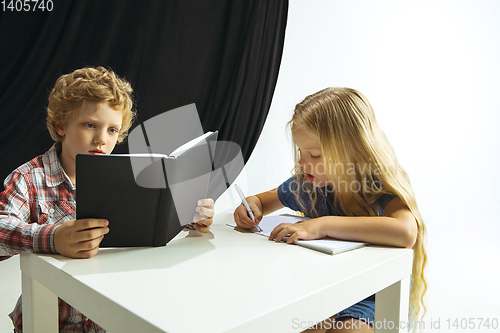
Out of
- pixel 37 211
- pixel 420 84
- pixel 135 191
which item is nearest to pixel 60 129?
pixel 37 211

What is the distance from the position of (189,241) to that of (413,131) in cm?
256

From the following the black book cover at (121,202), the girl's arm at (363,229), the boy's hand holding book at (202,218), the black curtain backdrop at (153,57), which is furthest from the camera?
the black curtain backdrop at (153,57)

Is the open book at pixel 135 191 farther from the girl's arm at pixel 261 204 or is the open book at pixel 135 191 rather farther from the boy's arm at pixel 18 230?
the girl's arm at pixel 261 204

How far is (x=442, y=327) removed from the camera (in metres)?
1.41

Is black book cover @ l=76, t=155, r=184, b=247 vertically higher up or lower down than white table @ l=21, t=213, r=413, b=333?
higher up

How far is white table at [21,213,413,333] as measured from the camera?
409 millimetres

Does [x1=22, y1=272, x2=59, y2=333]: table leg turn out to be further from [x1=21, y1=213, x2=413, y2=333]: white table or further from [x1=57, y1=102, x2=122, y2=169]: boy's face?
[x1=57, y1=102, x2=122, y2=169]: boy's face

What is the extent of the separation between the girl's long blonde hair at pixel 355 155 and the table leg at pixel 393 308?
0.21 m

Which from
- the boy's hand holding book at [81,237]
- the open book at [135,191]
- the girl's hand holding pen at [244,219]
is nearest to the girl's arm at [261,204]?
the girl's hand holding pen at [244,219]

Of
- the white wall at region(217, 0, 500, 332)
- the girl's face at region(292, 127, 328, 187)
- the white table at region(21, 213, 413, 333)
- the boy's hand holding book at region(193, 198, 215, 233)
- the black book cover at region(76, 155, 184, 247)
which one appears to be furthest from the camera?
the white wall at region(217, 0, 500, 332)

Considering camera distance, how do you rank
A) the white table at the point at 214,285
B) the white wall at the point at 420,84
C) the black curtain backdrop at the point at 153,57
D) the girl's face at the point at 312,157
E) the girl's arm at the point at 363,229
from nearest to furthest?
the white table at the point at 214,285 < the girl's arm at the point at 363,229 < the girl's face at the point at 312,157 < the black curtain backdrop at the point at 153,57 < the white wall at the point at 420,84

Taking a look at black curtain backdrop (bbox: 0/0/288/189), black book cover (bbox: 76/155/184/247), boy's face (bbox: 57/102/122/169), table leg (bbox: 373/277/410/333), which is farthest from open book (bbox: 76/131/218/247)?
black curtain backdrop (bbox: 0/0/288/189)

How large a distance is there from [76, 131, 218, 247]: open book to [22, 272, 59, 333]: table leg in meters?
0.14

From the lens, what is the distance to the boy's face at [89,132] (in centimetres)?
87
